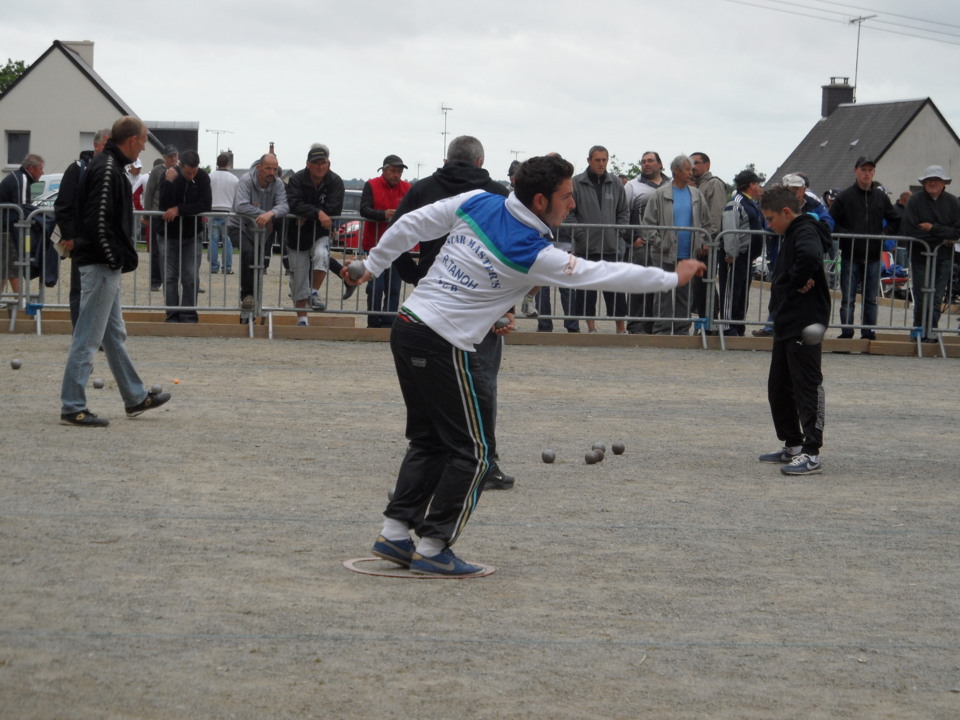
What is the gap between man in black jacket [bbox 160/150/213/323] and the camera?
15.4 meters

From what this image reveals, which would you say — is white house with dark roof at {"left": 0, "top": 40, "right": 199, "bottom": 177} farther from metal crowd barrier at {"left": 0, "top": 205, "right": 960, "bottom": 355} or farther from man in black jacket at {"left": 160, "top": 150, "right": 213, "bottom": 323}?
man in black jacket at {"left": 160, "top": 150, "right": 213, "bottom": 323}

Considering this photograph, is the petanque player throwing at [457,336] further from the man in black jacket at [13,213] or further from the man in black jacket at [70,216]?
Result: the man in black jacket at [13,213]

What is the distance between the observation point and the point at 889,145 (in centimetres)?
6525

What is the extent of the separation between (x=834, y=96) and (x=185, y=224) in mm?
64342

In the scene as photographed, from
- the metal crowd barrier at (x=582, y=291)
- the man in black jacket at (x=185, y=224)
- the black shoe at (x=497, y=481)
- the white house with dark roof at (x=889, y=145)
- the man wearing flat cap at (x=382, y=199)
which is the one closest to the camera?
the black shoe at (x=497, y=481)

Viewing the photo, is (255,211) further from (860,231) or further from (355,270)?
(355,270)

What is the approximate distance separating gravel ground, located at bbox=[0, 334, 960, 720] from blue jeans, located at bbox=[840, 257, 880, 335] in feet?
16.8

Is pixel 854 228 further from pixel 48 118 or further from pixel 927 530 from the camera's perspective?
pixel 48 118

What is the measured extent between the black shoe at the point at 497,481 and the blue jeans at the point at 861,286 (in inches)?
359

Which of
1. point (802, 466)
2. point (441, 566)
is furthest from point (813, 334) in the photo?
point (441, 566)

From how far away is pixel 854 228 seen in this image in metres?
16.3

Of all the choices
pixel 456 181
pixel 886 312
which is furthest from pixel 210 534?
pixel 886 312

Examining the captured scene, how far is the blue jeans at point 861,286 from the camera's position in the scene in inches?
635

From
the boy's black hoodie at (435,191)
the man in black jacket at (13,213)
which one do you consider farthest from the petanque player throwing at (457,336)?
the man in black jacket at (13,213)
